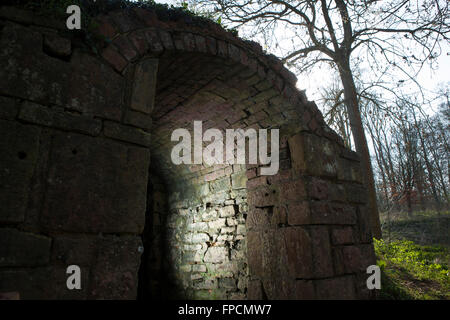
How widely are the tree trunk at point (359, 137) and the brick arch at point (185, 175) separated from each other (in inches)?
130

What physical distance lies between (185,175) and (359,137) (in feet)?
14.4

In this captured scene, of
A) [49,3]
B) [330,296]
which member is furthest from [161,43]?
[330,296]

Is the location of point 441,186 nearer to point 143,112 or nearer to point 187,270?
point 187,270

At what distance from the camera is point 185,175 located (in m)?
4.90

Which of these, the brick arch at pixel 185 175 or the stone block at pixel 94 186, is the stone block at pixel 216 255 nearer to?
the brick arch at pixel 185 175

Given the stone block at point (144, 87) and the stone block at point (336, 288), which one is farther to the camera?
the stone block at point (336, 288)

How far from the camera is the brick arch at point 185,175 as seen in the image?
5.47 feet

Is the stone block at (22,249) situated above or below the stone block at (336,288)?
above

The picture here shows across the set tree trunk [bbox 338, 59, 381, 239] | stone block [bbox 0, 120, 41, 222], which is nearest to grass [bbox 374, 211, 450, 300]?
tree trunk [bbox 338, 59, 381, 239]

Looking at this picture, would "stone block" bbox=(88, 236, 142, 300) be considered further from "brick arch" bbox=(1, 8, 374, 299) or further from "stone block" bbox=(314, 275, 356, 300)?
"stone block" bbox=(314, 275, 356, 300)

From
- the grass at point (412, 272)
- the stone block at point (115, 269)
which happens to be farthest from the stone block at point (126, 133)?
A: the grass at point (412, 272)

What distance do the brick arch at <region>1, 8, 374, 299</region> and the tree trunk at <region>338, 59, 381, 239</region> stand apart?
3298 millimetres

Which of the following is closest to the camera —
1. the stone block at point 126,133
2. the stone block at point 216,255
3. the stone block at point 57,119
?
the stone block at point 57,119

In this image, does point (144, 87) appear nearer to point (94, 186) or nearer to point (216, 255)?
point (94, 186)
